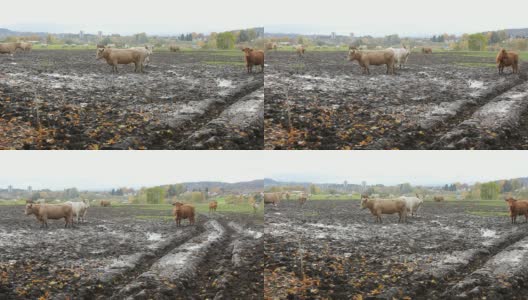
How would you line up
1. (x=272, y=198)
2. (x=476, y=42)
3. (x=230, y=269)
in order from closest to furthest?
(x=476, y=42), (x=230, y=269), (x=272, y=198)

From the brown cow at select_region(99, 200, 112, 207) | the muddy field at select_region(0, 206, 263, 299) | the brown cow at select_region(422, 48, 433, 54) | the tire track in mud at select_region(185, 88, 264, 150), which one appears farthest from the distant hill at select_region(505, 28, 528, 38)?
the brown cow at select_region(99, 200, 112, 207)

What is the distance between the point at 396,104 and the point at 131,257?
328 cm

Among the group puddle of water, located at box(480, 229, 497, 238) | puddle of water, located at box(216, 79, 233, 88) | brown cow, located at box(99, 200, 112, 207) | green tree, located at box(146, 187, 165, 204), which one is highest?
puddle of water, located at box(216, 79, 233, 88)

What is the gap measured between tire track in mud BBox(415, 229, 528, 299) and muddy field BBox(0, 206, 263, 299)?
1.89 meters

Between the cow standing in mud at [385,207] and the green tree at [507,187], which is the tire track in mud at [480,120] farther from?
the cow standing in mud at [385,207]

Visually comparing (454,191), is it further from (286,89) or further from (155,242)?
(155,242)

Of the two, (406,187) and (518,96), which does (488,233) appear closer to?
(406,187)

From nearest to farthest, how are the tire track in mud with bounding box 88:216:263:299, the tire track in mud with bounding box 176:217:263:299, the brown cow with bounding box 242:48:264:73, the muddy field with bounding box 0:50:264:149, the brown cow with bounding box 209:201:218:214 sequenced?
the muddy field with bounding box 0:50:264:149
the tire track in mud with bounding box 88:216:263:299
the tire track in mud with bounding box 176:217:263:299
the brown cow with bounding box 242:48:264:73
the brown cow with bounding box 209:201:218:214

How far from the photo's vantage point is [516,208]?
17.1 feet

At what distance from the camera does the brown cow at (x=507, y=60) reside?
204 inches

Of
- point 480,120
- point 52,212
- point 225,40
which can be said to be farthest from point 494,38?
point 52,212

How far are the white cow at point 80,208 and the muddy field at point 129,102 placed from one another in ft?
3.36

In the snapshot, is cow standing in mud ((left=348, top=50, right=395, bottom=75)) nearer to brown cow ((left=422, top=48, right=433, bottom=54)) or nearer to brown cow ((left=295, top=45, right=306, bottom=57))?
brown cow ((left=422, top=48, right=433, bottom=54))

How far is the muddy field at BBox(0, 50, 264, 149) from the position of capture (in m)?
4.64
